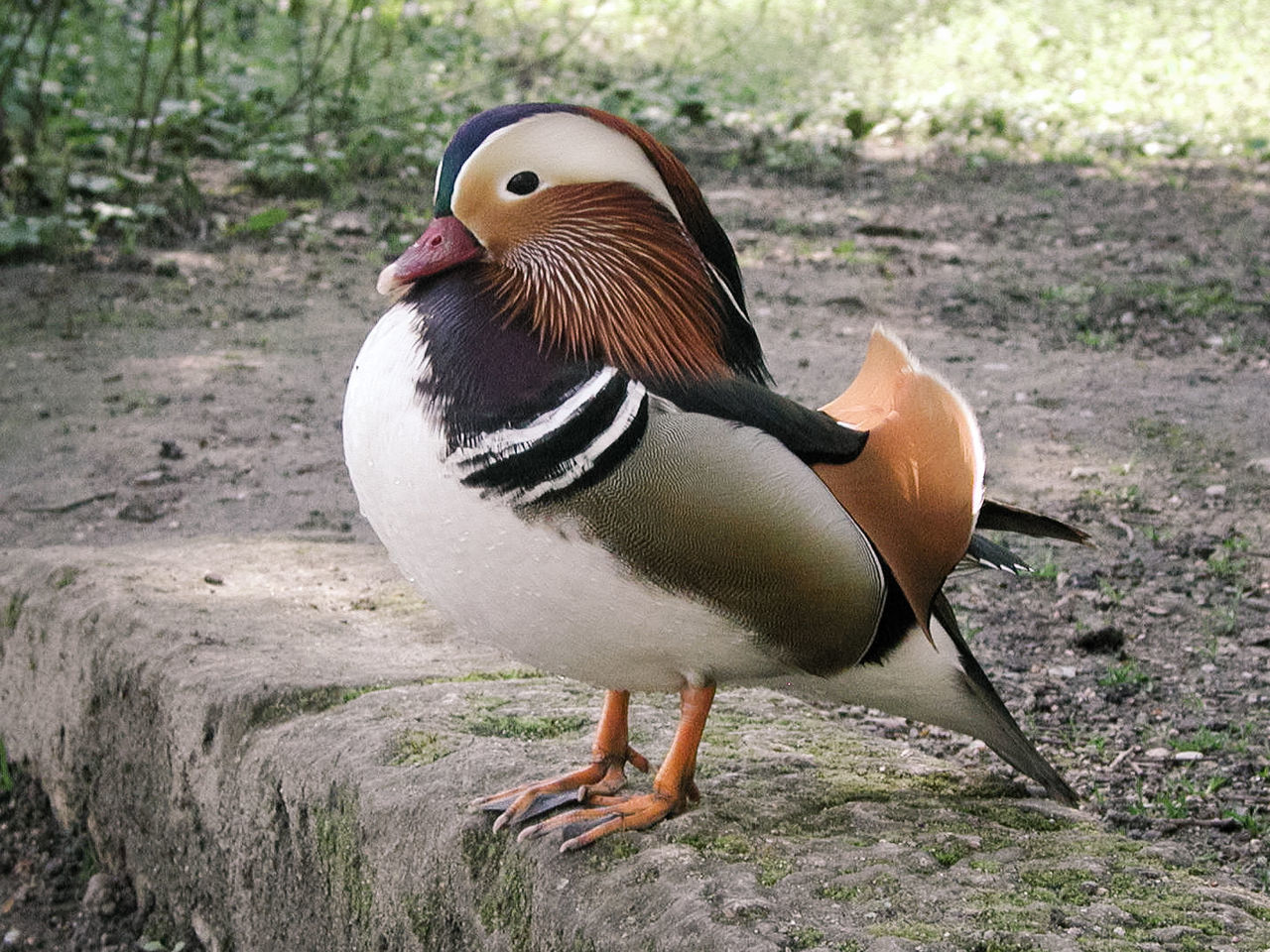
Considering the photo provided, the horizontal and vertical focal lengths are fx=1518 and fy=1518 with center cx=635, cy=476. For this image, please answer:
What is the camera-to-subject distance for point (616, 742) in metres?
1.99

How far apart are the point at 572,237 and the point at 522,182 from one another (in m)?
0.08

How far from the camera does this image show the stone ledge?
1693 millimetres

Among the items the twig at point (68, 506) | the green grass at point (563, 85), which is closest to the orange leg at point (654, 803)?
the twig at point (68, 506)

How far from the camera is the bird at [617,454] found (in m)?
1.66

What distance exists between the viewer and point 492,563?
5.50 feet

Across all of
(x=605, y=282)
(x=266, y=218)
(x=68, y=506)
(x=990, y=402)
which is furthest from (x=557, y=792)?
(x=266, y=218)

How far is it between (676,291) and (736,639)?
41cm

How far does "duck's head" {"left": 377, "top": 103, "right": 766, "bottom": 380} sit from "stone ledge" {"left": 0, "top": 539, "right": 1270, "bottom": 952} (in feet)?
1.99

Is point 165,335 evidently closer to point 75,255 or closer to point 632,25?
point 75,255

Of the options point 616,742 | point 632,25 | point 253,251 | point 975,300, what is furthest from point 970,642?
point 632,25

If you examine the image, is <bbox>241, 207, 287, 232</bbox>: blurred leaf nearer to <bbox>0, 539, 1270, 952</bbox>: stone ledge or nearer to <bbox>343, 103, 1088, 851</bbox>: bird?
<bbox>0, 539, 1270, 952</bbox>: stone ledge

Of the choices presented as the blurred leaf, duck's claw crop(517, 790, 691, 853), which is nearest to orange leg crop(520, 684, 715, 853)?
duck's claw crop(517, 790, 691, 853)

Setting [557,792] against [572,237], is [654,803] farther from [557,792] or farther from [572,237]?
[572,237]

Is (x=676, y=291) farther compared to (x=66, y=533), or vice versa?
(x=66, y=533)
